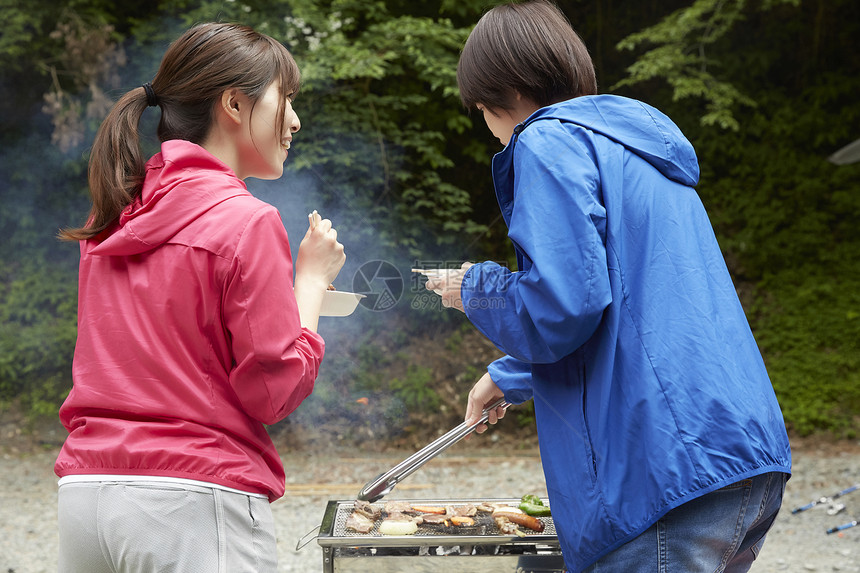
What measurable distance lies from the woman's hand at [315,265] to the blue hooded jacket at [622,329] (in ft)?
1.05

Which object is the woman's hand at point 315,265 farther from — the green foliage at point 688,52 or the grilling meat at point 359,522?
the green foliage at point 688,52

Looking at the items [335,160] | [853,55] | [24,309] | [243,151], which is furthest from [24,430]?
[853,55]

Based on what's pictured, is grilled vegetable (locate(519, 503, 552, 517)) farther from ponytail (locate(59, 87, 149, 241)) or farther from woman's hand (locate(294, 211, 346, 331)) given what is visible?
ponytail (locate(59, 87, 149, 241))

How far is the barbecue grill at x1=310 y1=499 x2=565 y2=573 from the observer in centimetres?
174

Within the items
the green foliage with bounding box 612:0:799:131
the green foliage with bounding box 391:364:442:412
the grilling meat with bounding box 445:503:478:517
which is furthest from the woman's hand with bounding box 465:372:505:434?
the green foliage with bounding box 612:0:799:131

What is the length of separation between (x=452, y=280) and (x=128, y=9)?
263 inches

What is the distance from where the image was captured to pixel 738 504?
115cm

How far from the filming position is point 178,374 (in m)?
1.10

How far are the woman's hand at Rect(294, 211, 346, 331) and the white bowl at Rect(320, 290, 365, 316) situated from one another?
0.11m

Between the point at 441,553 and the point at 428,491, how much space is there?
3.33m

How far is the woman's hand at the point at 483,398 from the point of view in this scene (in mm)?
1728

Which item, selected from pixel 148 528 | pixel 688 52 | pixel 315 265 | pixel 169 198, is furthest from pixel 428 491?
pixel 688 52

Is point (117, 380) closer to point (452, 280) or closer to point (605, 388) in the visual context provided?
point (452, 280)

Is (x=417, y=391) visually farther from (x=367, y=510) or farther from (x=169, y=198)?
(x=169, y=198)
